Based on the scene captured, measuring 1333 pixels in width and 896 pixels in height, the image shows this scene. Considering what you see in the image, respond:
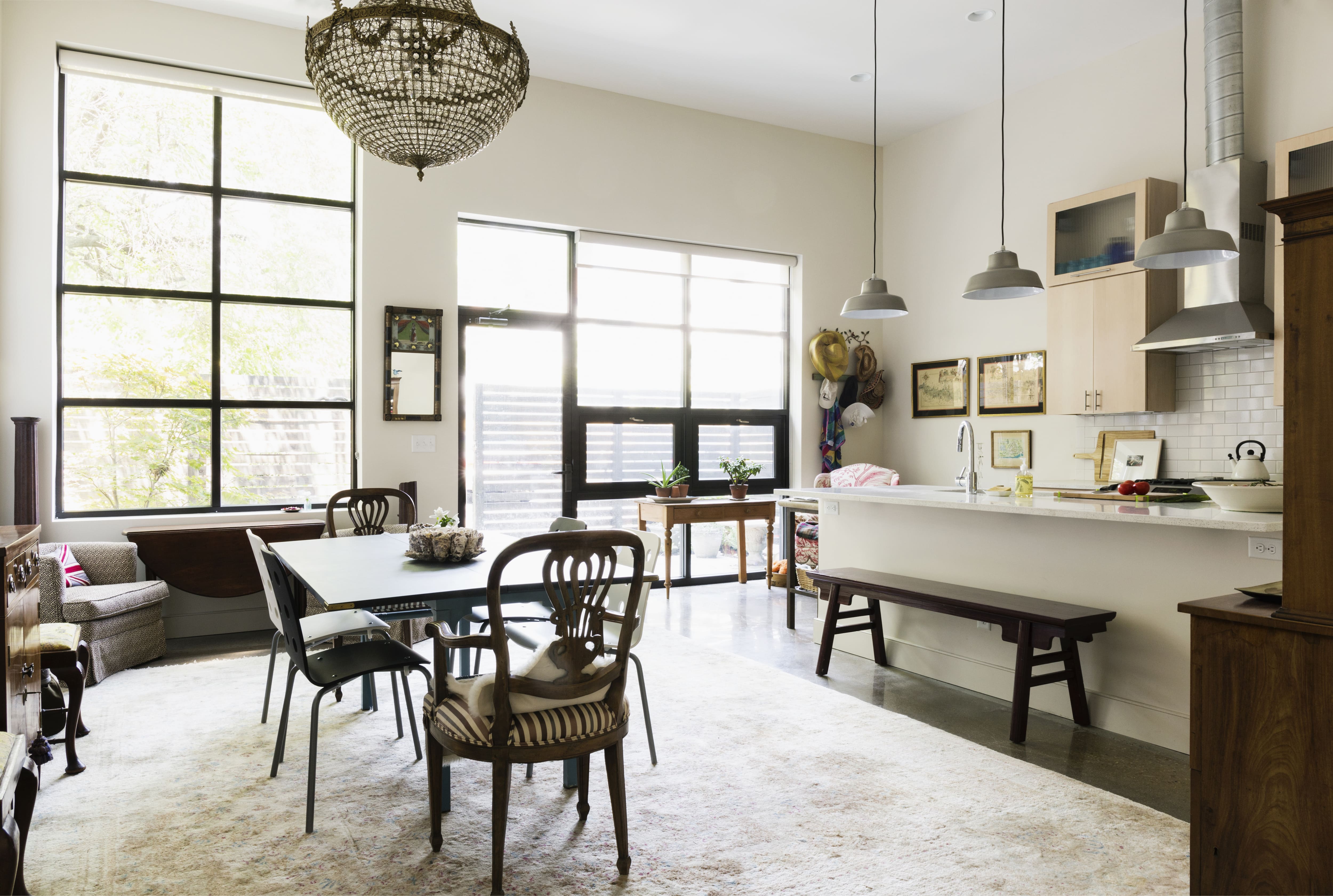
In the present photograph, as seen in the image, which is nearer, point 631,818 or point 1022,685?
point 631,818

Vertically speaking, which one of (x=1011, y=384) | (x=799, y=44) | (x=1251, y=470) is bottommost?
(x=1251, y=470)

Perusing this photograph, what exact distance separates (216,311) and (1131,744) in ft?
17.5

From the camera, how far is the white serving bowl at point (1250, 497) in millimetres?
2939

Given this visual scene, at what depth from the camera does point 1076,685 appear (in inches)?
135

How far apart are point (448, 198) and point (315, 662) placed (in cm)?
381

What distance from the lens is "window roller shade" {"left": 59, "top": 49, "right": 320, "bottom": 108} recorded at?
4.77 metres

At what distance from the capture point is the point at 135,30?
15.9 feet

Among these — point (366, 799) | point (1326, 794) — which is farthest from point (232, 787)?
point (1326, 794)

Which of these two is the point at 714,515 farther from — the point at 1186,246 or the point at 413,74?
the point at 413,74

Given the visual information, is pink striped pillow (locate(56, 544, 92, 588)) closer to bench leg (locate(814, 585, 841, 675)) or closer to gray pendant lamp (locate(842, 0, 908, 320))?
bench leg (locate(814, 585, 841, 675))

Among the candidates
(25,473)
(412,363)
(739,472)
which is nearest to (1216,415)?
(739,472)

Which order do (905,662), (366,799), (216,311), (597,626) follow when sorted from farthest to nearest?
(216,311)
(905,662)
(366,799)
(597,626)

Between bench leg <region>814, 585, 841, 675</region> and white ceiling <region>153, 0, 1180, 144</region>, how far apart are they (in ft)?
11.4

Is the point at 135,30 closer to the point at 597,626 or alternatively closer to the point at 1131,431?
the point at 597,626
